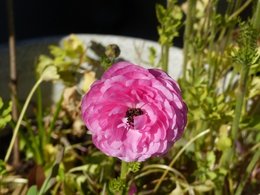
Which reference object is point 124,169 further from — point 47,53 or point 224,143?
point 47,53

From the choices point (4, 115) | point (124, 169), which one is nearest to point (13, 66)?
point (4, 115)

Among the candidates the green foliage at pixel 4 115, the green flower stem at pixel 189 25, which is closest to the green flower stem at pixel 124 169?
the green foliage at pixel 4 115

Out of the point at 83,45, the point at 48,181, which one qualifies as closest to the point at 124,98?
the point at 48,181

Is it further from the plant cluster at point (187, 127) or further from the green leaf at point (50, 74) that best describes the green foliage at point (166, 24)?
the green leaf at point (50, 74)

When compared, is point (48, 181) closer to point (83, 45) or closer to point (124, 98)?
point (124, 98)

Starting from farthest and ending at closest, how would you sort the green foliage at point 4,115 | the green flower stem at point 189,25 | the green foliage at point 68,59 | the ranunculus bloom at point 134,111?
the green foliage at point 68,59
the green flower stem at point 189,25
the green foliage at point 4,115
the ranunculus bloom at point 134,111
